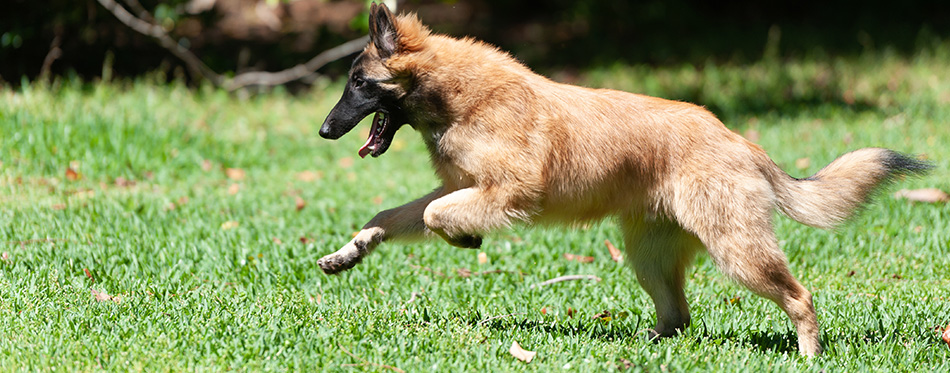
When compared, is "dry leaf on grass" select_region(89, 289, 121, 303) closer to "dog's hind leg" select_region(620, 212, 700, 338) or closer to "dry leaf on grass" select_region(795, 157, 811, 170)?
"dog's hind leg" select_region(620, 212, 700, 338)

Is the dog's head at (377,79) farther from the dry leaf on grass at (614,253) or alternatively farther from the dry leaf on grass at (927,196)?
the dry leaf on grass at (927,196)

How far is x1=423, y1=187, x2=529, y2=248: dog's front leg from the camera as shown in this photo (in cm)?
457

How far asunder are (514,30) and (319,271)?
43.6ft

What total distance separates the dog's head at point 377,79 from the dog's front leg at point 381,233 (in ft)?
1.25

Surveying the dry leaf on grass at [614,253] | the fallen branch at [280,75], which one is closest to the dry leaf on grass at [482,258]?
the dry leaf on grass at [614,253]

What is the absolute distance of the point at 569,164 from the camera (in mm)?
4770

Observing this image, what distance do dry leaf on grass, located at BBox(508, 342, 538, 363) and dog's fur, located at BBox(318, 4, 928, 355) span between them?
648 mm

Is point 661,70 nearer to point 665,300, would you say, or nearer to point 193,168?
point 193,168

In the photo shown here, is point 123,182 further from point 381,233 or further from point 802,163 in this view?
point 802,163

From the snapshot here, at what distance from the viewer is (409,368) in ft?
13.4

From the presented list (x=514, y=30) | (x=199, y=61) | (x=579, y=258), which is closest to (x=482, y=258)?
(x=579, y=258)

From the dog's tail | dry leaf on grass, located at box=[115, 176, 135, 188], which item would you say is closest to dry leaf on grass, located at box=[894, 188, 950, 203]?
the dog's tail

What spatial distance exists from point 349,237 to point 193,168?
305 cm

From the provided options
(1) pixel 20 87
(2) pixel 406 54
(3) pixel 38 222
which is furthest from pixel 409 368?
(1) pixel 20 87
